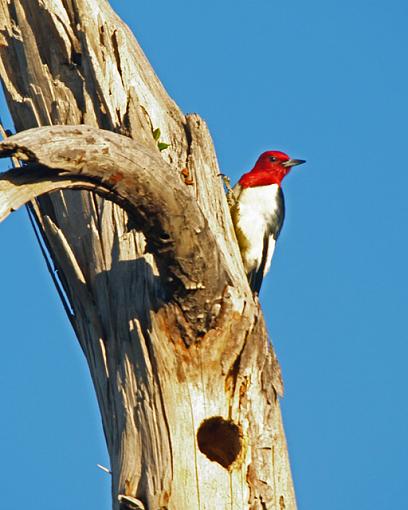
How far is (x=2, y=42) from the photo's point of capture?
238 inches

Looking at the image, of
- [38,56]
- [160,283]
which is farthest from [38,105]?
[160,283]

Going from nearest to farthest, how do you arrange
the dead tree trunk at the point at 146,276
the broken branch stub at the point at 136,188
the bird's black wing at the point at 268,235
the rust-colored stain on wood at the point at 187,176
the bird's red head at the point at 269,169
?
the broken branch stub at the point at 136,188
the dead tree trunk at the point at 146,276
the rust-colored stain on wood at the point at 187,176
the bird's black wing at the point at 268,235
the bird's red head at the point at 269,169

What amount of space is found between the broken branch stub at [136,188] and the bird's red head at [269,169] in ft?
8.00

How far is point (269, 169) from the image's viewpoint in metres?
7.59

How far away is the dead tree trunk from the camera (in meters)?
4.51

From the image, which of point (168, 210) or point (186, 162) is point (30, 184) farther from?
point (186, 162)

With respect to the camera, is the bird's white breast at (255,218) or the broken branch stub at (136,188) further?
the bird's white breast at (255,218)

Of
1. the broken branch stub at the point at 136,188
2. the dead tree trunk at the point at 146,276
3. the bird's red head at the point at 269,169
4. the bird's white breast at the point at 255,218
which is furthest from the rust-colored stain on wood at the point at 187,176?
the bird's red head at the point at 269,169

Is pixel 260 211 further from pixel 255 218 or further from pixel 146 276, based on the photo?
pixel 146 276

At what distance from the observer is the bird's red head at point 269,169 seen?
7297 millimetres

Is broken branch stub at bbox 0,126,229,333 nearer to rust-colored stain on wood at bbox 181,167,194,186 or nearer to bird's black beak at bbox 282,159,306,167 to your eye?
rust-colored stain on wood at bbox 181,167,194,186

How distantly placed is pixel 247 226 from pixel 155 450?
7.58ft

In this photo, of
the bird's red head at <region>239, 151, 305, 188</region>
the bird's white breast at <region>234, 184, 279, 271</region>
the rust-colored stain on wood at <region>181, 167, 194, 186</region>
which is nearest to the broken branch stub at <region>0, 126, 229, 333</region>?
the rust-colored stain on wood at <region>181, 167, 194, 186</region>

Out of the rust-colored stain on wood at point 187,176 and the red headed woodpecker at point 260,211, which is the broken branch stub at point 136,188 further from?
the red headed woodpecker at point 260,211
